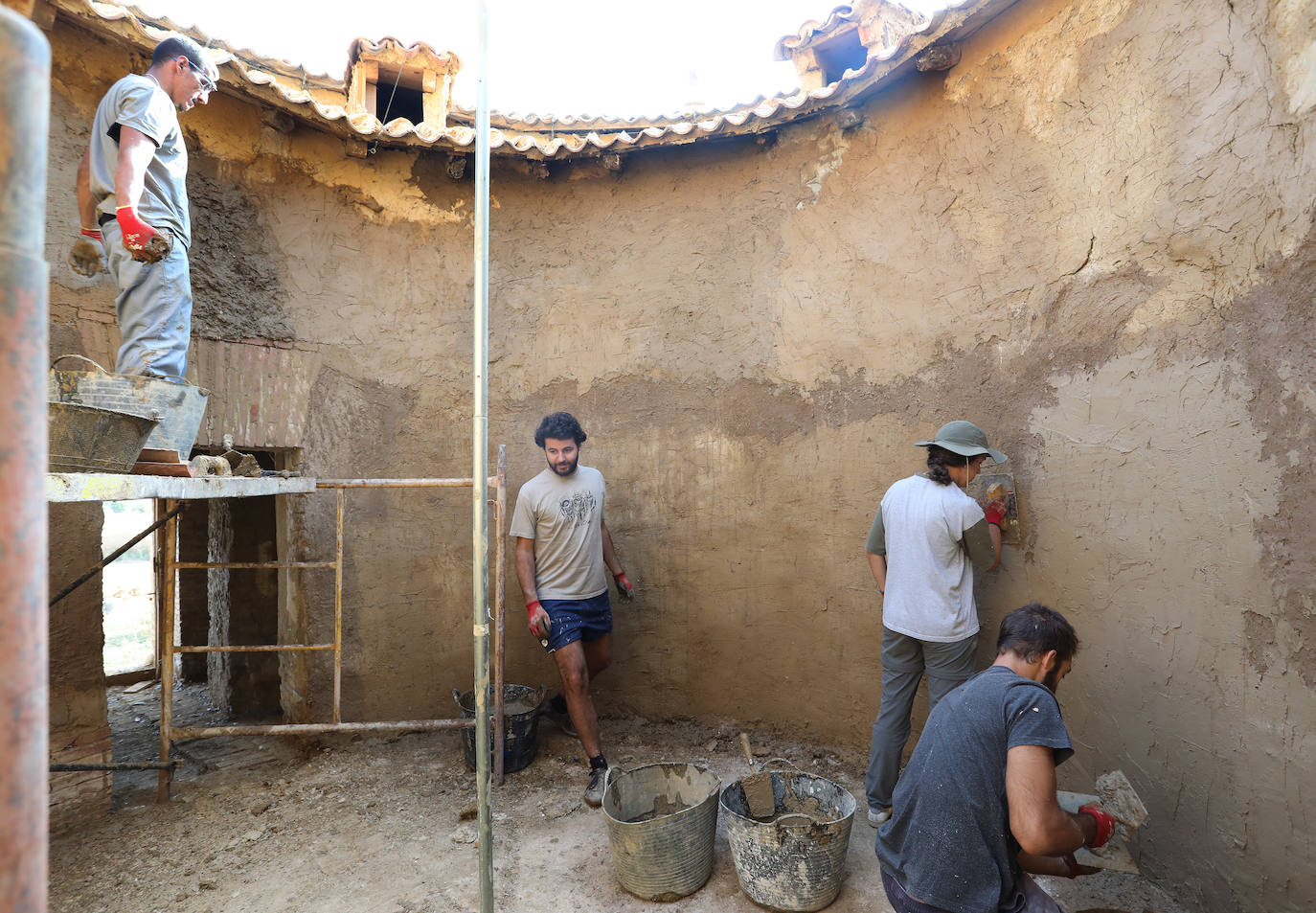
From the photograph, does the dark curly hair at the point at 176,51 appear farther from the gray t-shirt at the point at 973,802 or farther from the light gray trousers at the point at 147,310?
the gray t-shirt at the point at 973,802

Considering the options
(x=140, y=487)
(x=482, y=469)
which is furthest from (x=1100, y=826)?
(x=140, y=487)

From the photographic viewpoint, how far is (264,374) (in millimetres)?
3977

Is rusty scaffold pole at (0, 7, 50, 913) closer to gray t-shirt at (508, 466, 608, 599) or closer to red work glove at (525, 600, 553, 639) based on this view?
red work glove at (525, 600, 553, 639)

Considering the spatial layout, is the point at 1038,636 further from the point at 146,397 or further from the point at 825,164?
the point at 825,164

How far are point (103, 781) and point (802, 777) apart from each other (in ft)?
10.5

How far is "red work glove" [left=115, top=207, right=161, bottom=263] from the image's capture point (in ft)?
8.15

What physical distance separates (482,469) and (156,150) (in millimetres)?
1943

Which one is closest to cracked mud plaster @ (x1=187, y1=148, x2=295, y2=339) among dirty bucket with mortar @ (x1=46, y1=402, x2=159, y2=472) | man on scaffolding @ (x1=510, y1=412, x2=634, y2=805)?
man on scaffolding @ (x1=510, y1=412, x2=634, y2=805)

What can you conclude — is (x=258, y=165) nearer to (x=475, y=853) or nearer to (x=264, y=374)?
(x=264, y=374)

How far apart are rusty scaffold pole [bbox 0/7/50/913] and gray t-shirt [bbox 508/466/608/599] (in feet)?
10.6

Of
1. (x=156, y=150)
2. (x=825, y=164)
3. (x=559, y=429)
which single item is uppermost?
(x=825, y=164)

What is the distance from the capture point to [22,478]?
583 mm

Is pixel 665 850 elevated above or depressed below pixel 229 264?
below

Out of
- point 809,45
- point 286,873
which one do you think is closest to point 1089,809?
point 286,873
